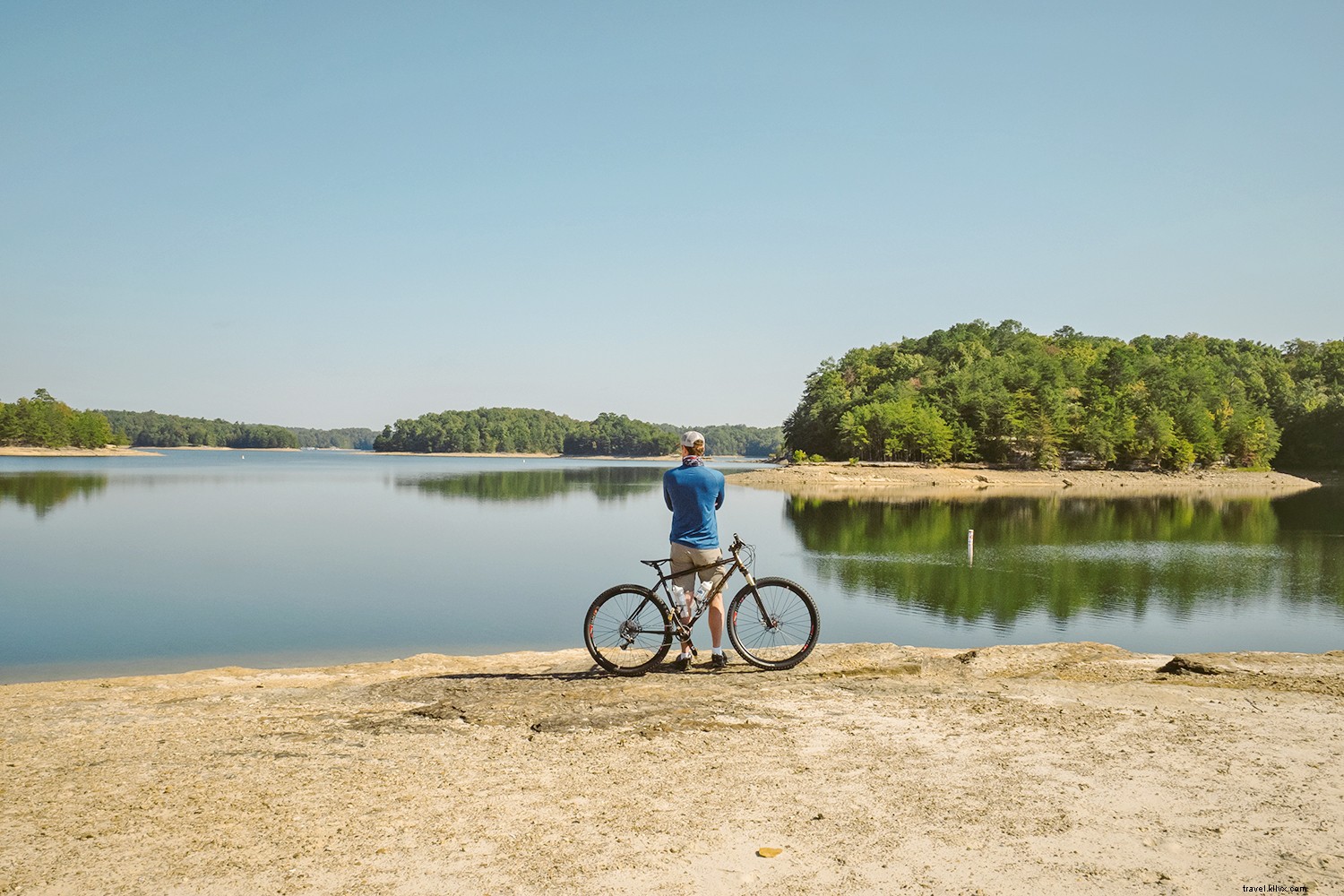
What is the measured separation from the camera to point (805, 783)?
17.9 ft

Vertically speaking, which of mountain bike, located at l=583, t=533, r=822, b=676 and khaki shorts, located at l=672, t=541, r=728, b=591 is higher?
khaki shorts, located at l=672, t=541, r=728, b=591

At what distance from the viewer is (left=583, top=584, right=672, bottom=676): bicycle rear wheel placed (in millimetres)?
8625

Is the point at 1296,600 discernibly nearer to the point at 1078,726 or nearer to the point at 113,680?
the point at 1078,726

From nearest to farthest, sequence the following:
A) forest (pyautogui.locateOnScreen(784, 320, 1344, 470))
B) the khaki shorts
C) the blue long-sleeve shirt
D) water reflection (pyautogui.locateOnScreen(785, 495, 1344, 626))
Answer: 1. the blue long-sleeve shirt
2. the khaki shorts
3. water reflection (pyautogui.locateOnScreen(785, 495, 1344, 626))
4. forest (pyautogui.locateOnScreen(784, 320, 1344, 470))

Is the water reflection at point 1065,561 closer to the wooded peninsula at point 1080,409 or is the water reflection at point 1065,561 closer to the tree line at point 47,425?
the wooded peninsula at point 1080,409

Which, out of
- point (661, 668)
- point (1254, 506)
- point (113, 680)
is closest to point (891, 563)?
point (661, 668)

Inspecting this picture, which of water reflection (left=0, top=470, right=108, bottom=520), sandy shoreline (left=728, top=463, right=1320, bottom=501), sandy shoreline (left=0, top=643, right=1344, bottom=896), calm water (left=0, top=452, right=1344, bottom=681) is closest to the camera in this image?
sandy shoreline (left=0, top=643, right=1344, bottom=896)

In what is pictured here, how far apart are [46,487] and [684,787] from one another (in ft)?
210

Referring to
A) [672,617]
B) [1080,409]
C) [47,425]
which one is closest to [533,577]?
[672,617]

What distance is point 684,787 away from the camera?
213 inches

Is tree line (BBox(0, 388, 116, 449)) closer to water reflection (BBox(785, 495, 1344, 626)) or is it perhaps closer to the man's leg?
water reflection (BBox(785, 495, 1344, 626))

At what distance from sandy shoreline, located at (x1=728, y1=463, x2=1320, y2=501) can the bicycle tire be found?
5896 centimetres

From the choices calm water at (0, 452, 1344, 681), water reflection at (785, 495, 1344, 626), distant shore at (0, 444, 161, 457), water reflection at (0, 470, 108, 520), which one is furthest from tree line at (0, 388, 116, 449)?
water reflection at (785, 495, 1344, 626)

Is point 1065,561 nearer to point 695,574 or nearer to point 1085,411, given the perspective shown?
point 695,574
